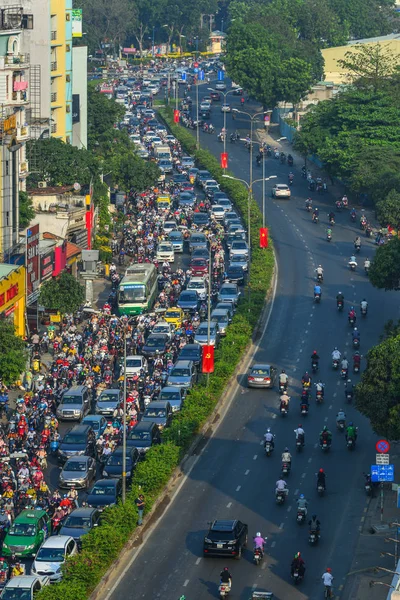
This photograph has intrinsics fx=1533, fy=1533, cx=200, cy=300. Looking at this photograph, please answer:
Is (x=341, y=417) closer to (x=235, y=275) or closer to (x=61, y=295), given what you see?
(x=61, y=295)

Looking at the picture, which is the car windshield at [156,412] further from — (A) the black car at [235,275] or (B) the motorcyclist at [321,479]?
(A) the black car at [235,275]

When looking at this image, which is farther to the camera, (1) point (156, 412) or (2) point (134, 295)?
(2) point (134, 295)

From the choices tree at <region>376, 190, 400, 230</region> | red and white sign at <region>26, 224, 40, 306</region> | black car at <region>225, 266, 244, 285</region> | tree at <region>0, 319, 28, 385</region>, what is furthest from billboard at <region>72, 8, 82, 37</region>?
tree at <region>0, 319, 28, 385</region>

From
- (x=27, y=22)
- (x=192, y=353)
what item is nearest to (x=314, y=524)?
(x=192, y=353)

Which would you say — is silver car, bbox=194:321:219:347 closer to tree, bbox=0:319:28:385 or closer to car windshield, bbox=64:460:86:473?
tree, bbox=0:319:28:385

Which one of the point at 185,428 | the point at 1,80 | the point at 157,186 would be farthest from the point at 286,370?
the point at 157,186

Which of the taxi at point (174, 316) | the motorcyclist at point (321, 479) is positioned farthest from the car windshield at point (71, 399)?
the taxi at point (174, 316)

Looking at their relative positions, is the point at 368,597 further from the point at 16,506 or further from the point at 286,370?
the point at 286,370

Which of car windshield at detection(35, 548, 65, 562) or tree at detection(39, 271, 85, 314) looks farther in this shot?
tree at detection(39, 271, 85, 314)
